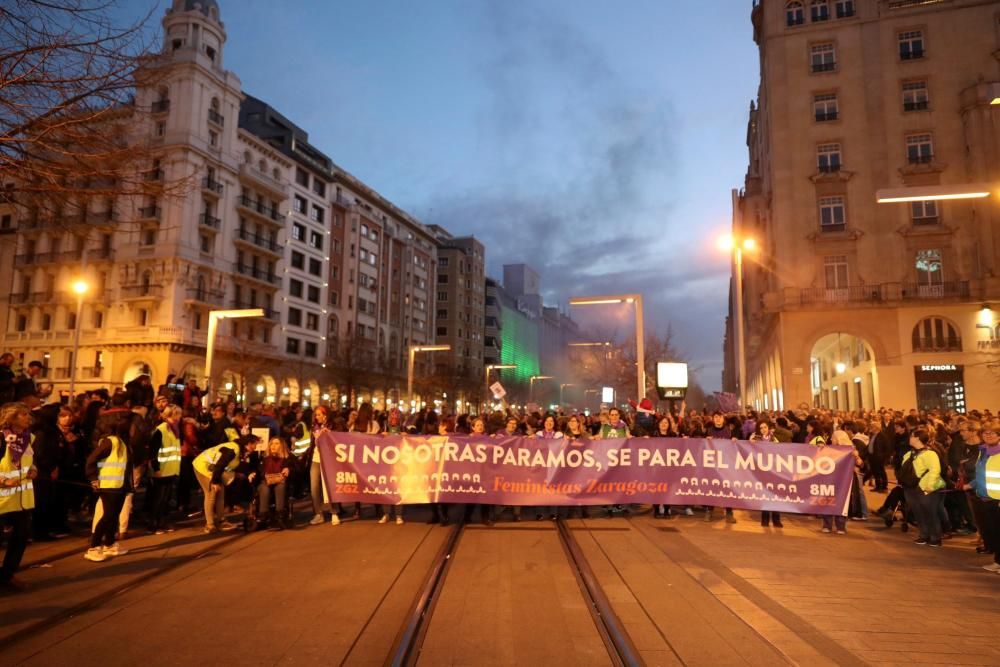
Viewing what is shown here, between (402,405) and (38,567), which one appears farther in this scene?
(402,405)

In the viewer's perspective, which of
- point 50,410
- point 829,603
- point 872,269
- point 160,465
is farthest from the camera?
point 872,269

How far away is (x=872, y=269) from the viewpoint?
1500 inches

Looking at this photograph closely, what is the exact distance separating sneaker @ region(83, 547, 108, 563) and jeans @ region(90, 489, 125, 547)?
0.21ft

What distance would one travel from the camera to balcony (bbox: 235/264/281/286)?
54.6 meters

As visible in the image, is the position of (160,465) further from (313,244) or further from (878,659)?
(313,244)

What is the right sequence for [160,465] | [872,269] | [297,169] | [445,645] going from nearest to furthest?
[445,645] → [160,465] → [872,269] → [297,169]

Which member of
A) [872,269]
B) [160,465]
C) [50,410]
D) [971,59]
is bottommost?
[160,465]

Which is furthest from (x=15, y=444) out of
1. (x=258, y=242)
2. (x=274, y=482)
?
(x=258, y=242)

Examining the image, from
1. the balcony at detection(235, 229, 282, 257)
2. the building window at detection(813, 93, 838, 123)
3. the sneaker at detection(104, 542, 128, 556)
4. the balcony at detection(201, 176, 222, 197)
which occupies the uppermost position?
the building window at detection(813, 93, 838, 123)

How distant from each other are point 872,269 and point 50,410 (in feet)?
132

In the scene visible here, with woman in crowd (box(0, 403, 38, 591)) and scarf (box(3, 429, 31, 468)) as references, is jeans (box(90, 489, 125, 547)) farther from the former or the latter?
scarf (box(3, 429, 31, 468))

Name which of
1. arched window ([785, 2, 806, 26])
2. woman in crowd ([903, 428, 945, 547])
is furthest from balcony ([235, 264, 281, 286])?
woman in crowd ([903, 428, 945, 547])

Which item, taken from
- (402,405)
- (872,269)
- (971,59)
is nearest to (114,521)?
(872,269)

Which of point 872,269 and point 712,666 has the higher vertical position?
point 872,269
